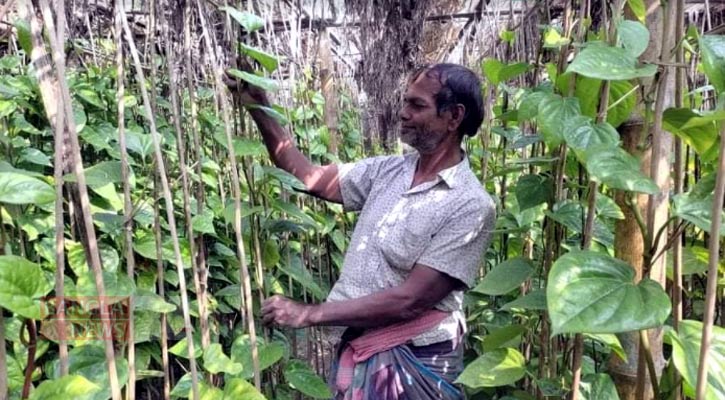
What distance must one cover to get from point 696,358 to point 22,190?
2.06 feet

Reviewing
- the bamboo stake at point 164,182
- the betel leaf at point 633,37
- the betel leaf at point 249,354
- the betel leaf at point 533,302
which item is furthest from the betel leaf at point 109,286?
the betel leaf at point 633,37

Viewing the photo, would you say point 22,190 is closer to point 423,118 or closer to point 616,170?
point 616,170

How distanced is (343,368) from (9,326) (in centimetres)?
61

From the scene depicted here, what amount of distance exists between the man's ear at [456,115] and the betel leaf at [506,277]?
0.32m

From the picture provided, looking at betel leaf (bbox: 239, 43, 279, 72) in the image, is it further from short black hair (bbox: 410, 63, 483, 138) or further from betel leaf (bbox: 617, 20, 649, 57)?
betel leaf (bbox: 617, 20, 649, 57)

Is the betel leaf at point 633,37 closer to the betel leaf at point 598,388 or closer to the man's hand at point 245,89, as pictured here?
the betel leaf at point 598,388

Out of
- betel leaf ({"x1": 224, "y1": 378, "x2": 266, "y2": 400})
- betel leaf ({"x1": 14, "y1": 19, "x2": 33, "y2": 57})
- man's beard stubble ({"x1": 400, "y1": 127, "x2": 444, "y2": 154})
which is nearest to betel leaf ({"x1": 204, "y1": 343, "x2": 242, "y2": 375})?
betel leaf ({"x1": 224, "y1": 378, "x2": 266, "y2": 400})

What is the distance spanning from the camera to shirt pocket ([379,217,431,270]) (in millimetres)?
1052

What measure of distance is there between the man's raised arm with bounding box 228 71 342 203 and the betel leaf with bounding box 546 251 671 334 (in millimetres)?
735

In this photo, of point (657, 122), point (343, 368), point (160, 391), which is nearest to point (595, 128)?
point (657, 122)

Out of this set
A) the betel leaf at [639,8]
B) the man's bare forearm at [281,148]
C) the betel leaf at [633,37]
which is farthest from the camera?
the man's bare forearm at [281,148]

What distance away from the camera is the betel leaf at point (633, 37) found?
1.90ft

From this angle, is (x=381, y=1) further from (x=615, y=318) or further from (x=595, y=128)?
(x=615, y=318)

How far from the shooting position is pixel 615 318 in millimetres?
510
